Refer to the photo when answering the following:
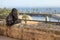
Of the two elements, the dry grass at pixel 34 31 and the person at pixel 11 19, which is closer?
the dry grass at pixel 34 31

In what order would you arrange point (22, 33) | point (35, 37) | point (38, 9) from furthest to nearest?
point (38, 9)
point (22, 33)
point (35, 37)

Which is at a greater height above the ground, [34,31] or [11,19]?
[11,19]

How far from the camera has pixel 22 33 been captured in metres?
5.03

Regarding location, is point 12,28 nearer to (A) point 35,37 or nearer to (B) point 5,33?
(B) point 5,33

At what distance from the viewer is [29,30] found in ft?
16.0

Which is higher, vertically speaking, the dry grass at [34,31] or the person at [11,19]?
the person at [11,19]

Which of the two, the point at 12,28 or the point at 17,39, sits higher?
the point at 12,28

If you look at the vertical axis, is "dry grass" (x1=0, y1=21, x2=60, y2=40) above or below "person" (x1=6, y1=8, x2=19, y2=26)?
below

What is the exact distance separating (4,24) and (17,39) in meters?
0.82

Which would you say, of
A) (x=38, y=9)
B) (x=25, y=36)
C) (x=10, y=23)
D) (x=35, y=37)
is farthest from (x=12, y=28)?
(x=38, y=9)

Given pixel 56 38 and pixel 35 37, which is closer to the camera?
pixel 56 38

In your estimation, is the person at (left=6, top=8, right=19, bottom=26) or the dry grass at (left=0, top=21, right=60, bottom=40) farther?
the person at (left=6, top=8, right=19, bottom=26)

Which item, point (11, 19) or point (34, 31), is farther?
point (11, 19)

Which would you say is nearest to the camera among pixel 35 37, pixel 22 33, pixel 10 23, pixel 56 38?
pixel 56 38
